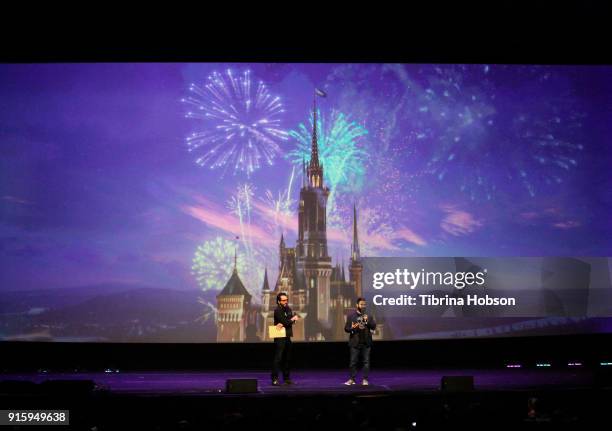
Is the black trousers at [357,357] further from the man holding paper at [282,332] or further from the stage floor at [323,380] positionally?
the man holding paper at [282,332]

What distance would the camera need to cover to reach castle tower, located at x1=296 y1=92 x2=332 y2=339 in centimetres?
1228

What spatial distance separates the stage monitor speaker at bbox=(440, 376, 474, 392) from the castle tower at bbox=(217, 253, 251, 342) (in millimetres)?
4390

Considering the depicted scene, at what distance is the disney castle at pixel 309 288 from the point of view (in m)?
12.2

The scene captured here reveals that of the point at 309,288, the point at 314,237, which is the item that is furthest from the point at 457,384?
the point at 314,237

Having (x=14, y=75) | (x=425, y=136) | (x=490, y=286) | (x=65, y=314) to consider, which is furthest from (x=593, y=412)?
(x=14, y=75)

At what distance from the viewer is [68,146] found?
1212 cm

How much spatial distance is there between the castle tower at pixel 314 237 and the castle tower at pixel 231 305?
117 cm

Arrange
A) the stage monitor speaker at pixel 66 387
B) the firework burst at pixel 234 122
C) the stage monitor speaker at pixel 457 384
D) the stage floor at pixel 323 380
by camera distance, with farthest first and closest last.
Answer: the firework burst at pixel 234 122, the stage floor at pixel 323 380, the stage monitor speaker at pixel 457 384, the stage monitor speaker at pixel 66 387

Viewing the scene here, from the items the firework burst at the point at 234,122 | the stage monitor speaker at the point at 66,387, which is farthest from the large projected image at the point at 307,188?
the stage monitor speaker at the point at 66,387

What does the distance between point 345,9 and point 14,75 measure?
6277 mm

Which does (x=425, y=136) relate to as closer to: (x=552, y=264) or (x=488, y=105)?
(x=488, y=105)

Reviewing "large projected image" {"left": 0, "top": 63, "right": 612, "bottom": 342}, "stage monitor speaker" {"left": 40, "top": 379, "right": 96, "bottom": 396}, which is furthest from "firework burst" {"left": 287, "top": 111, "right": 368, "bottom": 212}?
"stage monitor speaker" {"left": 40, "top": 379, "right": 96, "bottom": 396}

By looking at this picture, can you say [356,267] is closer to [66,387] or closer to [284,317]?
[284,317]

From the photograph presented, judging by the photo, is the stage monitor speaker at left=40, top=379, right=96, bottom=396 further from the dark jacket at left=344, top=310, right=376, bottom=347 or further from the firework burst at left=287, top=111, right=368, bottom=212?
the firework burst at left=287, top=111, right=368, bottom=212
